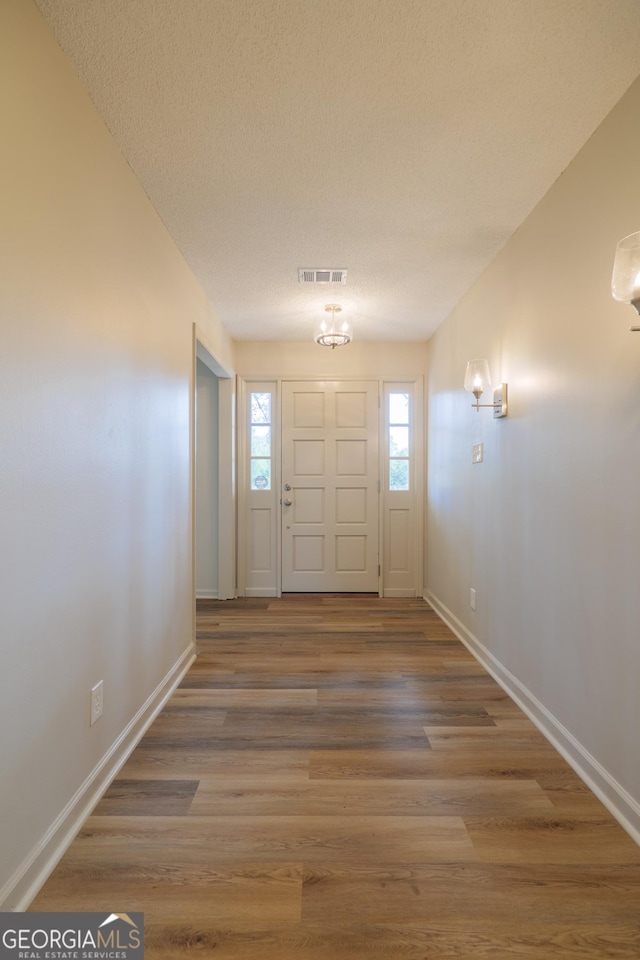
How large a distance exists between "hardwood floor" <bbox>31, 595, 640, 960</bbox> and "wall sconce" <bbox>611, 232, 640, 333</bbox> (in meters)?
1.65

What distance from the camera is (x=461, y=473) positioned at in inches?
136

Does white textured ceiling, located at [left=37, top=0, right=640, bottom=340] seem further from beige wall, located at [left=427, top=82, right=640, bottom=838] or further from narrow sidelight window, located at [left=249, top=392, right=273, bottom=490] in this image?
narrow sidelight window, located at [left=249, top=392, right=273, bottom=490]

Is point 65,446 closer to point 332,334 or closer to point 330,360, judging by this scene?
point 332,334

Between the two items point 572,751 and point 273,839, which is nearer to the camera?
point 273,839

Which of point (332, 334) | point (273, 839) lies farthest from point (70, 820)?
point (332, 334)

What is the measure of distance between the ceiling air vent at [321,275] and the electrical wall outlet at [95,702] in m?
2.57

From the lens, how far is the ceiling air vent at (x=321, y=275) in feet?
9.79

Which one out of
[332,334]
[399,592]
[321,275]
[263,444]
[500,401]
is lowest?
[399,592]

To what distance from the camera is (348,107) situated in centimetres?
171

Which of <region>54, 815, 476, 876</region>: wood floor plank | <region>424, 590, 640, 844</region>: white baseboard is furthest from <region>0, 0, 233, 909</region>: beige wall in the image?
<region>424, 590, 640, 844</region>: white baseboard

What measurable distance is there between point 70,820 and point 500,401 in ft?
8.72

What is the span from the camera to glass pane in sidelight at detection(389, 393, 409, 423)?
15.3ft

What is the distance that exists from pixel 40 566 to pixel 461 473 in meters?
2.84

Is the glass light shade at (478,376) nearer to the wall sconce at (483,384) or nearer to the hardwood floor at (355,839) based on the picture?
the wall sconce at (483,384)
